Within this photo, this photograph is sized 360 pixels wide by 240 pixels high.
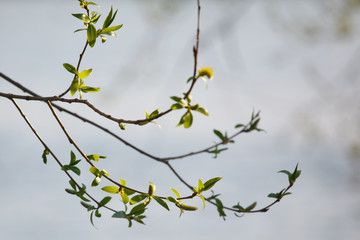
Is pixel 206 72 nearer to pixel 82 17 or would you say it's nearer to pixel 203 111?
pixel 203 111

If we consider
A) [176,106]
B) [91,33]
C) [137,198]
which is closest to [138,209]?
[137,198]

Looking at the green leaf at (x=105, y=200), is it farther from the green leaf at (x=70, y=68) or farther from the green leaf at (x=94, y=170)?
the green leaf at (x=70, y=68)

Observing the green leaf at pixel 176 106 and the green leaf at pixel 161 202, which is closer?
the green leaf at pixel 176 106

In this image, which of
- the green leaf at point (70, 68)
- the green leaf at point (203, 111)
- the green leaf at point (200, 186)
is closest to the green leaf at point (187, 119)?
the green leaf at point (203, 111)

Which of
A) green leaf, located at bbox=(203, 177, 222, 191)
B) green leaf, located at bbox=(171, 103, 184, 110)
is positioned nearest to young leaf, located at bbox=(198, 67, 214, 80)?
green leaf, located at bbox=(171, 103, 184, 110)

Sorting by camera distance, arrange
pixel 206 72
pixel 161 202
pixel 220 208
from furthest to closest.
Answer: pixel 220 208
pixel 161 202
pixel 206 72

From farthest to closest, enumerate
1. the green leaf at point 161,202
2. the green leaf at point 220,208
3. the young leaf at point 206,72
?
1. the green leaf at point 220,208
2. the green leaf at point 161,202
3. the young leaf at point 206,72

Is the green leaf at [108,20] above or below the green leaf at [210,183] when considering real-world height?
above

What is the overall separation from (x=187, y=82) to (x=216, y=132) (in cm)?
30

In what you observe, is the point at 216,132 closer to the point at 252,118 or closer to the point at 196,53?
the point at 252,118

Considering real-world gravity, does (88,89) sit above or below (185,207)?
above

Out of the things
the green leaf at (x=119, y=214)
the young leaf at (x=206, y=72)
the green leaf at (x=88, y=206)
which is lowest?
the green leaf at (x=119, y=214)

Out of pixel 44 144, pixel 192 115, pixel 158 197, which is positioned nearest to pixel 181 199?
pixel 158 197

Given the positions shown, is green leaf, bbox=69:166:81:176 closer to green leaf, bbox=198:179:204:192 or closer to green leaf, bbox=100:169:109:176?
green leaf, bbox=100:169:109:176
